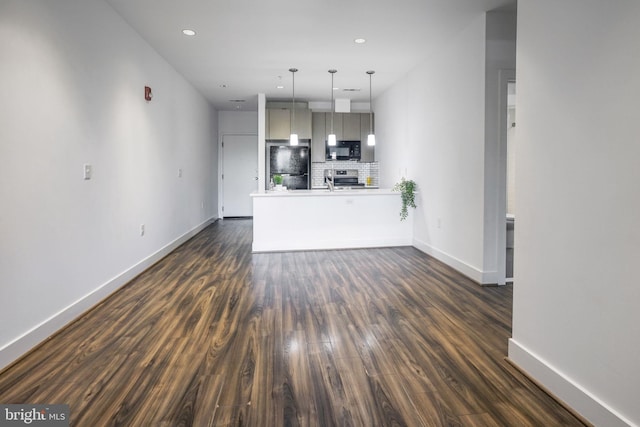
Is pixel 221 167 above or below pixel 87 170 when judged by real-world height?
above

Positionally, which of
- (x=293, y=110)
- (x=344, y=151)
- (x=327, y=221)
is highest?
(x=293, y=110)

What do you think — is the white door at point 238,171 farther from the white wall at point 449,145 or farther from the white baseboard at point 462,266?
the white baseboard at point 462,266

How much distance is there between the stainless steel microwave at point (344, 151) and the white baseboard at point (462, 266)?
3176 millimetres

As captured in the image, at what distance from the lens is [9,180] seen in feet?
7.70

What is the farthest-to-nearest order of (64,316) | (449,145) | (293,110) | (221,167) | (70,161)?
(221,167), (293,110), (449,145), (70,161), (64,316)

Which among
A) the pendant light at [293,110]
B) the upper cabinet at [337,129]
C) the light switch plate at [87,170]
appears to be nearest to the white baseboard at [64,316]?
the light switch plate at [87,170]

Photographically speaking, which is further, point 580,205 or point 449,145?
point 449,145

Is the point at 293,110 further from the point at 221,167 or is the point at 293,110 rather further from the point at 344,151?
the point at 221,167

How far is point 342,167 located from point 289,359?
6731 mm

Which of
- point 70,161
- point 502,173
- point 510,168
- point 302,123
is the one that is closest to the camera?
point 70,161

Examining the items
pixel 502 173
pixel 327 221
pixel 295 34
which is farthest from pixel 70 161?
pixel 502 173

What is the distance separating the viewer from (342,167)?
8.78 meters

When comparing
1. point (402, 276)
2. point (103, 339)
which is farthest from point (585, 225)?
point (103, 339)

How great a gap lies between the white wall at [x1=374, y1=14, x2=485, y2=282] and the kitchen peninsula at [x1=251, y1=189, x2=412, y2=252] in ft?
1.33
